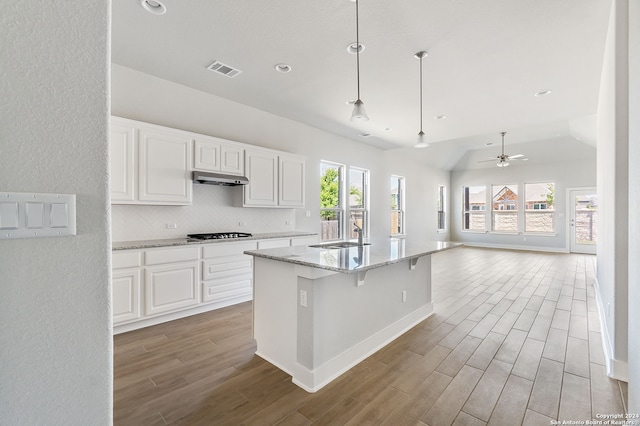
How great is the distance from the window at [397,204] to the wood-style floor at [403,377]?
4773mm

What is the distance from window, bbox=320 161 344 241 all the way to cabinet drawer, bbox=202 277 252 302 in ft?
7.52

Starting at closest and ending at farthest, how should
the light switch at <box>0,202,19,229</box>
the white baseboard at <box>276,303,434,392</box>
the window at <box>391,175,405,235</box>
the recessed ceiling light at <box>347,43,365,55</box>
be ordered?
1. the light switch at <box>0,202,19,229</box>
2. the white baseboard at <box>276,303,434,392</box>
3. the recessed ceiling light at <box>347,43,365,55</box>
4. the window at <box>391,175,405,235</box>

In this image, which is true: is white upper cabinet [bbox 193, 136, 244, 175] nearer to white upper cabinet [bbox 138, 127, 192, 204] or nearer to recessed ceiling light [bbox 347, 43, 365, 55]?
white upper cabinet [bbox 138, 127, 192, 204]

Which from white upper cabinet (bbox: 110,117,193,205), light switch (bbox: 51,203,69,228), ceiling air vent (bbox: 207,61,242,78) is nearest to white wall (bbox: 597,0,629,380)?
light switch (bbox: 51,203,69,228)

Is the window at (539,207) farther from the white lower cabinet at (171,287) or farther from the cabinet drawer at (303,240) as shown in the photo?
the white lower cabinet at (171,287)

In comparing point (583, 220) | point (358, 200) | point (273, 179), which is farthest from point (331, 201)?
point (583, 220)

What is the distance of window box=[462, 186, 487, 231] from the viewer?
1076 centimetres

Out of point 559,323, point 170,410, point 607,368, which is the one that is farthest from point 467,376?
point 170,410

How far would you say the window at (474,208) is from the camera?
10.8 m

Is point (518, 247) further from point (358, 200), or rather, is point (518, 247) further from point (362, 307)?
point (362, 307)

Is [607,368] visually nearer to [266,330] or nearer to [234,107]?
[266,330]

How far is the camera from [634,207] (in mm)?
1491

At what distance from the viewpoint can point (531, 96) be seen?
4.18m

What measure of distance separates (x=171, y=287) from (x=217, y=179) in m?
1.44
